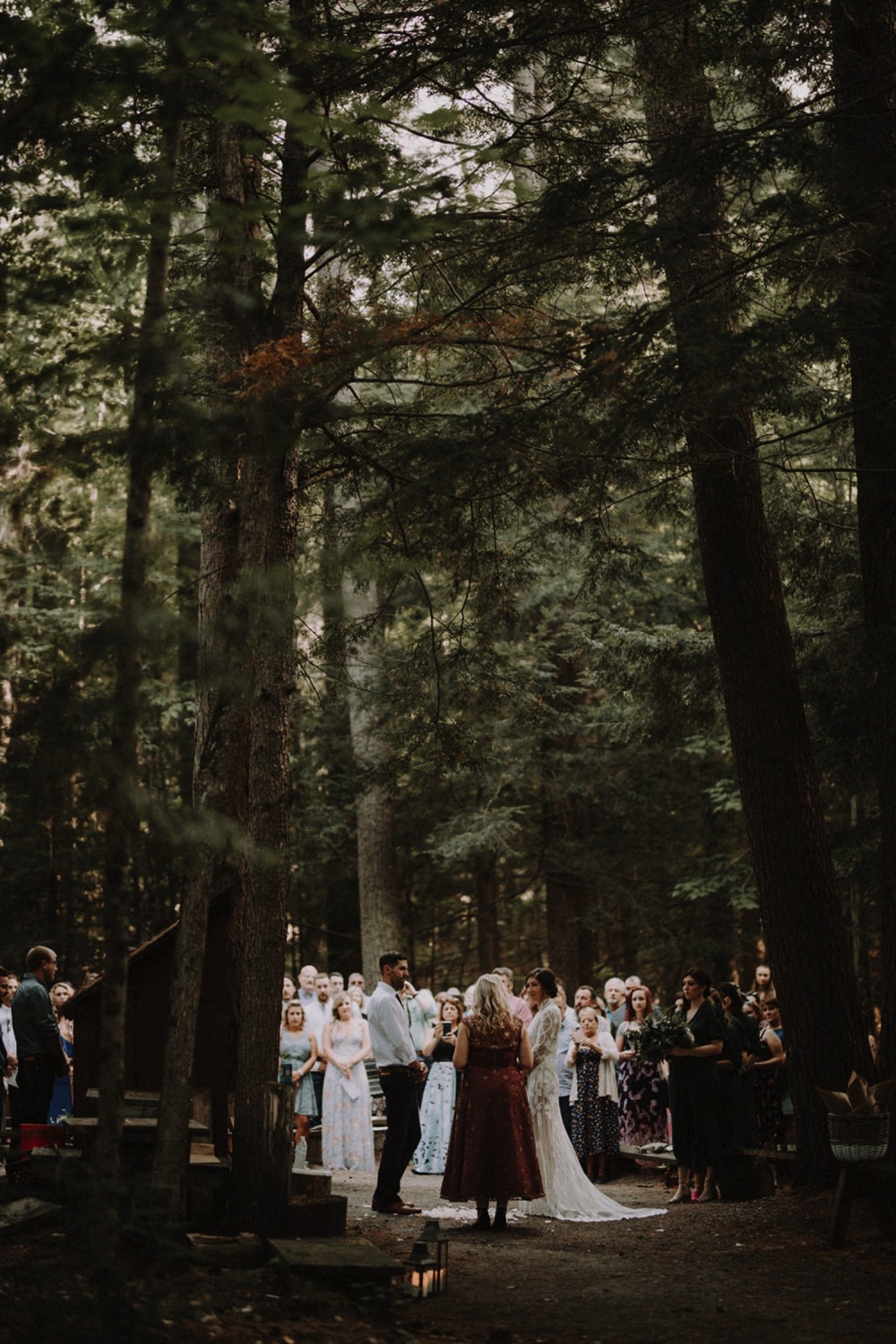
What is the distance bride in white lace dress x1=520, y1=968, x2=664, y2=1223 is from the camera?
1077 centimetres

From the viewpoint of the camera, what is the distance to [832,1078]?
10.1 meters

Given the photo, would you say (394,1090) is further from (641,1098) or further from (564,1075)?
(641,1098)

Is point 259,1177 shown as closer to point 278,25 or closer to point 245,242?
point 245,242

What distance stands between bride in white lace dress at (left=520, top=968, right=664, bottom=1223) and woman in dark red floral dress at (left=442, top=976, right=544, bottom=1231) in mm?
679

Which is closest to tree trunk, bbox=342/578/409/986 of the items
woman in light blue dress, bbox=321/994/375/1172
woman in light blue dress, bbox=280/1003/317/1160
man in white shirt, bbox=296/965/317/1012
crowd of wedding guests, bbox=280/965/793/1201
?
man in white shirt, bbox=296/965/317/1012

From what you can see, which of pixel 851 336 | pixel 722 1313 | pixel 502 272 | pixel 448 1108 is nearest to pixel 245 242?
pixel 502 272

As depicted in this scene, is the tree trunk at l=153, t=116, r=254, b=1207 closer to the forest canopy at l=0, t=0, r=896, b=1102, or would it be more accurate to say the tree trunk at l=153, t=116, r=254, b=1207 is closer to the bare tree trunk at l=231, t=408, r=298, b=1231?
the forest canopy at l=0, t=0, r=896, b=1102

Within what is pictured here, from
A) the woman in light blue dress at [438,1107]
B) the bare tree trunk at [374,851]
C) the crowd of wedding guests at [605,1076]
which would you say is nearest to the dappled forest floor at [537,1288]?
the crowd of wedding guests at [605,1076]

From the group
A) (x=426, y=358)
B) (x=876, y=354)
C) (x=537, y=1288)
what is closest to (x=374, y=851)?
(x=426, y=358)

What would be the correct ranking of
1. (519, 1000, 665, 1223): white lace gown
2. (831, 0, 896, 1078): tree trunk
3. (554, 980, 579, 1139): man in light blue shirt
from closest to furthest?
(831, 0, 896, 1078): tree trunk, (519, 1000, 665, 1223): white lace gown, (554, 980, 579, 1139): man in light blue shirt

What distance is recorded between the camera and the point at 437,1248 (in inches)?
277

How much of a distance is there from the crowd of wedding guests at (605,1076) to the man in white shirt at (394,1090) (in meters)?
1.08

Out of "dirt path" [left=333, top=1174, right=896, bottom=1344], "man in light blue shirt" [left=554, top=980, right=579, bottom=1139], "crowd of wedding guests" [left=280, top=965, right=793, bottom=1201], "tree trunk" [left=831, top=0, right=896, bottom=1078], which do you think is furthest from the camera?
"man in light blue shirt" [left=554, top=980, right=579, bottom=1139]

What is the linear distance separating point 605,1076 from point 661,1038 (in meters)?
2.43
